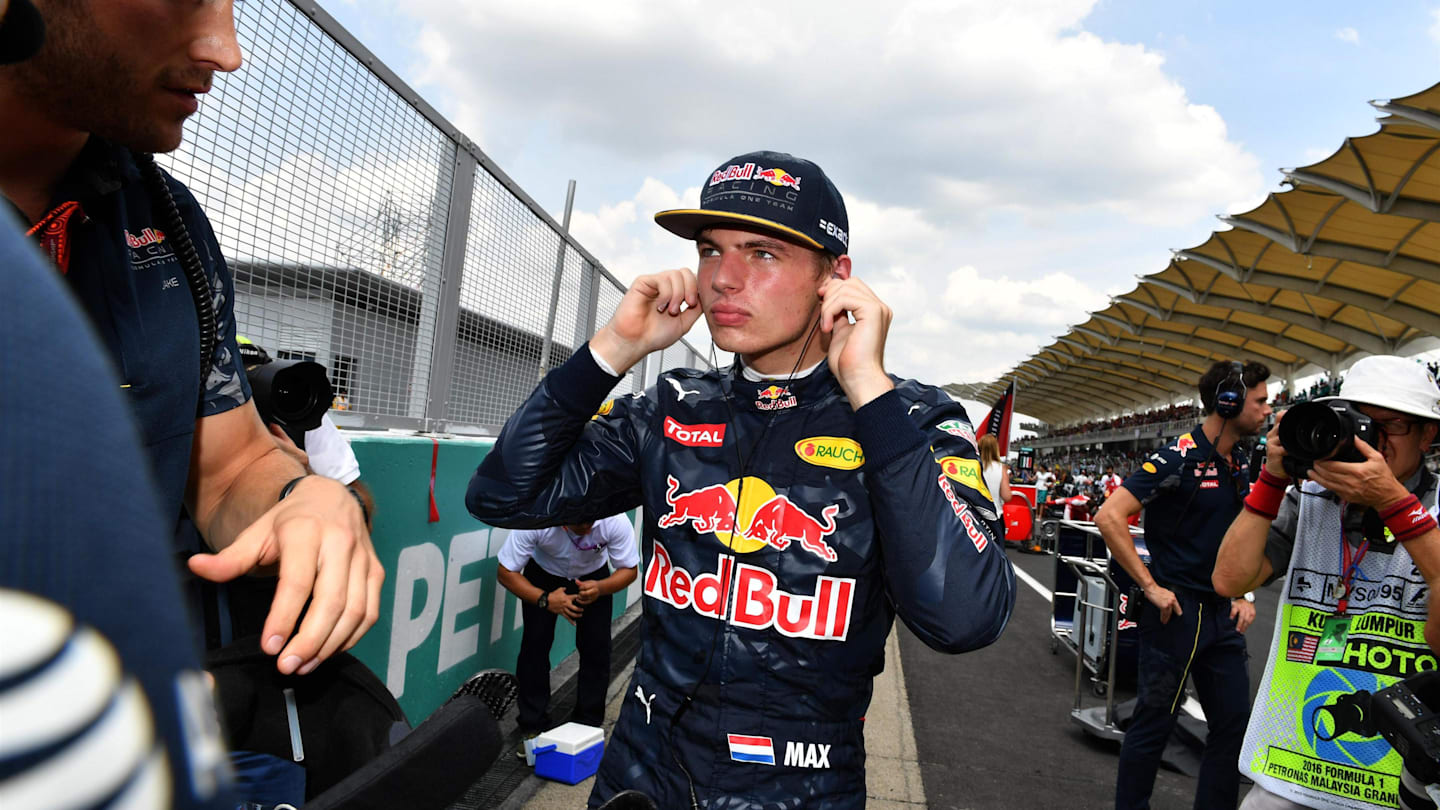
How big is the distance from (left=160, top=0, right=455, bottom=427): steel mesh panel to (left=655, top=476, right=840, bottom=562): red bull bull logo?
1.70 metres

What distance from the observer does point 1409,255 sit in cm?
2688

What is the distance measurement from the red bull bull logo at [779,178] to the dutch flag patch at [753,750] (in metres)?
1.31

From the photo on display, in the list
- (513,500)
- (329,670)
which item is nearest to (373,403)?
(513,500)

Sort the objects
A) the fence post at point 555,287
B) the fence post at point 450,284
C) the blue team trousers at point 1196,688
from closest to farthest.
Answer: the blue team trousers at point 1196,688
the fence post at point 450,284
the fence post at point 555,287

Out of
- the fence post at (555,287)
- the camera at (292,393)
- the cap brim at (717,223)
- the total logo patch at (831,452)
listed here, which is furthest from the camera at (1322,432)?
the fence post at (555,287)

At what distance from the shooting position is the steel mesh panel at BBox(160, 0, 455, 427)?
260 centimetres

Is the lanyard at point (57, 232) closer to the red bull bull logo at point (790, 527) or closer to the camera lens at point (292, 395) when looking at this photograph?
the camera lens at point (292, 395)

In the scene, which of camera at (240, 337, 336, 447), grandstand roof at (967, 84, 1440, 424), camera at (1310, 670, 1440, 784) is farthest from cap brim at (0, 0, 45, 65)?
grandstand roof at (967, 84, 1440, 424)

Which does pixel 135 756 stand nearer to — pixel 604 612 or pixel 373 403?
pixel 373 403

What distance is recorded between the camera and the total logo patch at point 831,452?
6.70 ft

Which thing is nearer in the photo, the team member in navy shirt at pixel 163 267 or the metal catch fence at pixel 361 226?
the team member in navy shirt at pixel 163 267

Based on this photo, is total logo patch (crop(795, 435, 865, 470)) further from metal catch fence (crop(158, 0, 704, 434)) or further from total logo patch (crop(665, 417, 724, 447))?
metal catch fence (crop(158, 0, 704, 434))

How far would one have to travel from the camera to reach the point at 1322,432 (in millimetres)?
2676

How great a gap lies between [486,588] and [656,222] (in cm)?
332
